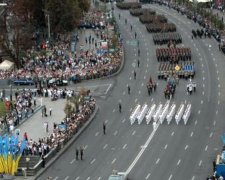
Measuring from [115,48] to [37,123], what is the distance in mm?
43219

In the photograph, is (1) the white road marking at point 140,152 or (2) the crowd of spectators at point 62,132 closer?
(1) the white road marking at point 140,152

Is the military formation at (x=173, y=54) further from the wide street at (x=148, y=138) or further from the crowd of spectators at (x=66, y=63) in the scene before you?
the crowd of spectators at (x=66, y=63)

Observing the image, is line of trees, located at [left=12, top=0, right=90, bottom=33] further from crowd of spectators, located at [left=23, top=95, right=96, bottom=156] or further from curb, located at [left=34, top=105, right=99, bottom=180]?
crowd of spectators, located at [left=23, top=95, right=96, bottom=156]

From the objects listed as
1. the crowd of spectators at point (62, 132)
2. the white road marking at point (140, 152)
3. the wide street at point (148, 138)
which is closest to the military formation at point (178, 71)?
the wide street at point (148, 138)

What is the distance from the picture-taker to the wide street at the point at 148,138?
94625 mm

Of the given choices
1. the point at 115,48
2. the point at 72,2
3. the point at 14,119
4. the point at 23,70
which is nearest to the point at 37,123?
the point at 14,119

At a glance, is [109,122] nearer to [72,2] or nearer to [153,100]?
[153,100]

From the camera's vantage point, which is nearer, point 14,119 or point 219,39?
point 14,119

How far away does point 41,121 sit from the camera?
11362 centimetres

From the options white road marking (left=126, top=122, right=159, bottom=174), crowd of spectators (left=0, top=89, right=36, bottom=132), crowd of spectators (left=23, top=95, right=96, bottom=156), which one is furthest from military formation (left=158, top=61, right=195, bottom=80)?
white road marking (left=126, top=122, right=159, bottom=174)

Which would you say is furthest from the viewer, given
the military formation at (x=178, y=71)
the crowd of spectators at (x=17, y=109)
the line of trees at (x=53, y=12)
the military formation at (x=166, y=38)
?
the line of trees at (x=53, y=12)

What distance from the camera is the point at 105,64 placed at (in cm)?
14125

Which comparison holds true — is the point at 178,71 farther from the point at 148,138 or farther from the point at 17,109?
the point at 148,138

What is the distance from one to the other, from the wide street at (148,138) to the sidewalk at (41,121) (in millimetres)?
4421
